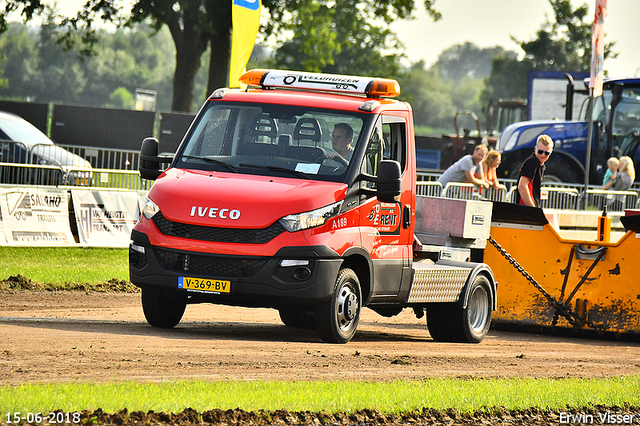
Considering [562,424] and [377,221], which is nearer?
[562,424]

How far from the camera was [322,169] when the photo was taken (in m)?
8.92

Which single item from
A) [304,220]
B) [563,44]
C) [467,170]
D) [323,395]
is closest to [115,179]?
[467,170]

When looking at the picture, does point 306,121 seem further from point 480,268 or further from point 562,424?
point 562,424

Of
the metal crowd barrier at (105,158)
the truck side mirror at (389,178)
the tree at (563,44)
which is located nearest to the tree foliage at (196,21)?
the metal crowd barrier at (105,158)

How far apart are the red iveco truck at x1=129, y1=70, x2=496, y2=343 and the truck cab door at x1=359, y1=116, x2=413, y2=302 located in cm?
2

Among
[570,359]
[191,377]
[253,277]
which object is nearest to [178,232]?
[253,277]

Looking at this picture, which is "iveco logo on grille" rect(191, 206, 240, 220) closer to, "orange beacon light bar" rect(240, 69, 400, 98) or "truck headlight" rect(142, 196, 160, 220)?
"truck headlight" rect(142, 196, 160, 220)

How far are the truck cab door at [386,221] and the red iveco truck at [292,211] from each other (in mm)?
19

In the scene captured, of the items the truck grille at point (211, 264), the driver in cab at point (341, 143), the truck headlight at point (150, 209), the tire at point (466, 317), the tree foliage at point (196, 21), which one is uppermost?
the tree foliage at point (196, 21)

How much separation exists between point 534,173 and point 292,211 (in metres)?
5.51

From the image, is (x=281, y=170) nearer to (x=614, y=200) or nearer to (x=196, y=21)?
(x=614, y=200)

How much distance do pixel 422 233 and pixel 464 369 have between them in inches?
106

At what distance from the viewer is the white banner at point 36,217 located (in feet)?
51.2

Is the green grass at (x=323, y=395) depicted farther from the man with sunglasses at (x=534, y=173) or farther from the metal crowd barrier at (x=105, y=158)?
the metal crowd barrier at (x=105, y=158)
